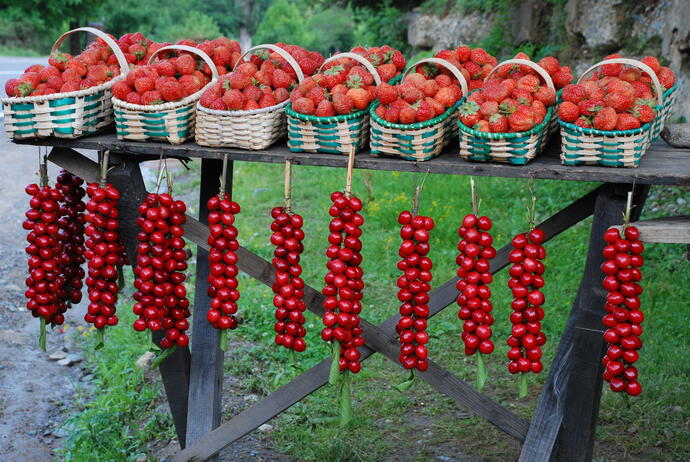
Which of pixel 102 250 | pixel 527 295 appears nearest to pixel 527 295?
pixel 527 295

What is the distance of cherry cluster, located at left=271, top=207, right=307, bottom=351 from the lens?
2.57m

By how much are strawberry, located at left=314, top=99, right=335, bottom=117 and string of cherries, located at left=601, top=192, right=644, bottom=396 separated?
100cm

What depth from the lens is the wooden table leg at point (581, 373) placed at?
7.94 ft

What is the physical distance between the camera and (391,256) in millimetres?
6301

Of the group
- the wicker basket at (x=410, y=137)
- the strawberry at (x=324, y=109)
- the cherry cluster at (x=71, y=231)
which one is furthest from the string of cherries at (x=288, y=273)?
the cherry cluster at (x=71, y=231)

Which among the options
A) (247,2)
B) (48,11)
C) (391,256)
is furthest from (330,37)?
(391,256)

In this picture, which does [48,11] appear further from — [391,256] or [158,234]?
[158,234]

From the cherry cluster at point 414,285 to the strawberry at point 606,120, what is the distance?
1.99 feet

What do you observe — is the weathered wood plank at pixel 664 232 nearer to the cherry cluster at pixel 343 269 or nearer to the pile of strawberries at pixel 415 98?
the pile of strawberries at pixel 415 98

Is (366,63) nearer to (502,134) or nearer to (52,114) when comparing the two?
(502,134)

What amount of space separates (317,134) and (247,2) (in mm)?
43257

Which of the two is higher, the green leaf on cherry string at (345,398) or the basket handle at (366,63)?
the basket handle at (366,63)

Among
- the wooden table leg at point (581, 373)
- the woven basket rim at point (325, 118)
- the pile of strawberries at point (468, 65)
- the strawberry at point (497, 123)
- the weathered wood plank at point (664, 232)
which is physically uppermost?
the pile of strawberries at point (468, 65)

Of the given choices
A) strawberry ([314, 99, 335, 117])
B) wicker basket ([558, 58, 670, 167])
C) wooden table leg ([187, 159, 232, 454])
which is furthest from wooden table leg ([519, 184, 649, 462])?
wooden table leg ([187, 159, 232, 454])
